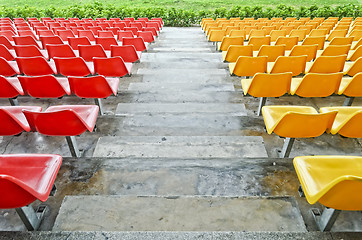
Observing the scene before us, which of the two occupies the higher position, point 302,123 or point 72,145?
point 302,123

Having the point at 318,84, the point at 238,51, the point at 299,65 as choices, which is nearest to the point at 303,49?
the point at 299,65

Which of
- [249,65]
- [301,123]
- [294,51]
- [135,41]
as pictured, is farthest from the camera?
[135,41]

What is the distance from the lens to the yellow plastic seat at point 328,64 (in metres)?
3.48

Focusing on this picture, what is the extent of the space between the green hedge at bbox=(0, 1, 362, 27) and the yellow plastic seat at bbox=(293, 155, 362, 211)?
42.4 ft

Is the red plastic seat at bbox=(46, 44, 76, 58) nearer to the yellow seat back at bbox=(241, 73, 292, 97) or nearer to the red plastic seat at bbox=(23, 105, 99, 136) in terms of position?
the red plastic seat at bbox=(23, 105, 99, 136)

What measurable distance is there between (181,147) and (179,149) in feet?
0.12

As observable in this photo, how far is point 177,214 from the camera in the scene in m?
1.65

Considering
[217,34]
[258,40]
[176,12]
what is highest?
[258,40]

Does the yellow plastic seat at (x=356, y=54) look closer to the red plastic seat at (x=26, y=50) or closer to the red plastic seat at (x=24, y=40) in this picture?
the red plastic seat at (x=26, y=50)

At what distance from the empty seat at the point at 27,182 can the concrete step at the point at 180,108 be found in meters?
1.61

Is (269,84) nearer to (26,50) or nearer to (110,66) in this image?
(110,66)

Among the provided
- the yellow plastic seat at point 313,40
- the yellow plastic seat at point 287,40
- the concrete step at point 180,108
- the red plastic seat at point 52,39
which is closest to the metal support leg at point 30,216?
the concrete step at point 180,108

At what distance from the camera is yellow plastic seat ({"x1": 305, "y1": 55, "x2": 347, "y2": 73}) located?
3.48 meters

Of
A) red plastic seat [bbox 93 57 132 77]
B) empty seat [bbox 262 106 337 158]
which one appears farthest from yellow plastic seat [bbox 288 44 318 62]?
red plastic seat [bbox 93 57 132 77]
